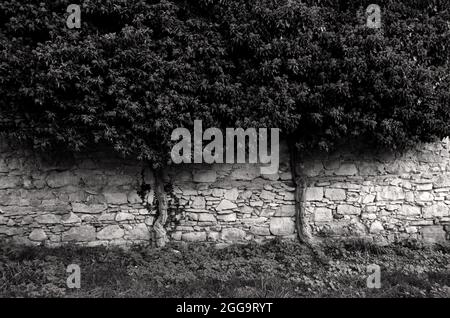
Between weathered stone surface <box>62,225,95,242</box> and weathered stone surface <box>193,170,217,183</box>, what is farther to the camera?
weathered stone surface <box>193,170,217,183</box>

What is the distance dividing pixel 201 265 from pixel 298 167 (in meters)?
2.58

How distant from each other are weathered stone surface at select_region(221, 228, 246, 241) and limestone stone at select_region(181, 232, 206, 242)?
0.40 m

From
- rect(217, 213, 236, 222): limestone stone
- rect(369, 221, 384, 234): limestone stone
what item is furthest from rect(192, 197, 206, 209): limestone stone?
rect(369, 221, 384, 234): limestone stone

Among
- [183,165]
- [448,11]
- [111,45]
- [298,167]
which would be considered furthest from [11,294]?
[448,11]

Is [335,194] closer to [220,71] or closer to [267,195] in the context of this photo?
[267,195]

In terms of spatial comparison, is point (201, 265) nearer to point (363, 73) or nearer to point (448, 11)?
point (363, 73)

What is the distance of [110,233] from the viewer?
619 cm

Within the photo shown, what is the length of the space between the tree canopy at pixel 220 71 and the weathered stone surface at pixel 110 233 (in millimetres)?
1443

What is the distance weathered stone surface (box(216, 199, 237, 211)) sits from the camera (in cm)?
639

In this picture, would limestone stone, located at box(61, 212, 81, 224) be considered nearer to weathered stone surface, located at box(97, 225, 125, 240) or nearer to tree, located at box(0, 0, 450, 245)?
weathered stone surface, located at box(97, 225, 125, 240)

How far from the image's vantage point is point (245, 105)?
5.80 metres

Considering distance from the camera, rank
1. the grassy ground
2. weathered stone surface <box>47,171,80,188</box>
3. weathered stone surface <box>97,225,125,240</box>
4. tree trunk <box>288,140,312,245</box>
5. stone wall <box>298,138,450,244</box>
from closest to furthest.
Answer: the grassy ground → weathered stone surface <box>47,171,80,188</box> → weathered stone surface <box>97,225,125,240</box> → tree trunk <box>288,140,312,245</box> → stone wall <box>298,138,450,244</box>
